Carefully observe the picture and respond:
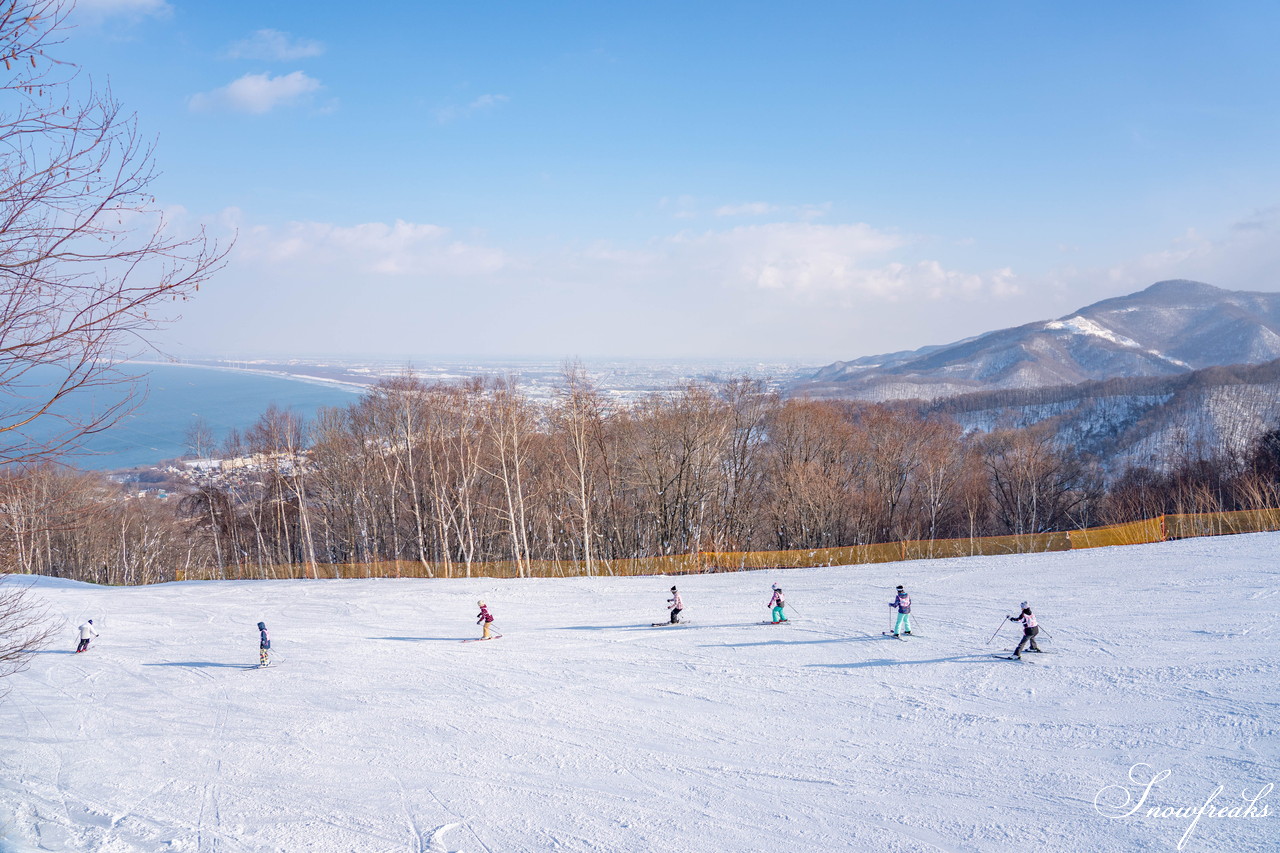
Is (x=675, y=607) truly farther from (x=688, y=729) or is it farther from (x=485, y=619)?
(x=688, y=729)

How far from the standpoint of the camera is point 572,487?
43.4 metres

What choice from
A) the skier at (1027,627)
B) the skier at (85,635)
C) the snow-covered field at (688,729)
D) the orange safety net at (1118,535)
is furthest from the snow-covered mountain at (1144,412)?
the skier at (85,635)

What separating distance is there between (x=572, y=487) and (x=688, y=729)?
30.9 m

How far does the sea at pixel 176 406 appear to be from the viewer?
4867mm

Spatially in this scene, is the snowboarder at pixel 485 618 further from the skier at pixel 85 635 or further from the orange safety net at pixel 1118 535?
the orange safety net at pixel 1118 535

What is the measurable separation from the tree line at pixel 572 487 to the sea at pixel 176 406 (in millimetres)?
7180

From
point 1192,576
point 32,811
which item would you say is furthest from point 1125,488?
point 32,811

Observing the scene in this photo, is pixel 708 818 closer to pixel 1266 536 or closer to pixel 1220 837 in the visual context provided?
pixel 1220 837

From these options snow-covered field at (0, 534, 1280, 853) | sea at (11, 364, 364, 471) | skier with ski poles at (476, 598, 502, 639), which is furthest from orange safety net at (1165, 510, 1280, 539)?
sea at (11, 364, 364, 471)

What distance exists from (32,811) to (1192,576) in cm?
3069

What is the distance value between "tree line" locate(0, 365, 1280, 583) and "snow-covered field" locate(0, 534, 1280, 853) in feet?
58.7

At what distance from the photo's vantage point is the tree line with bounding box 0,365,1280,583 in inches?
1654

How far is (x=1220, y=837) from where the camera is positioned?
28.3 ft

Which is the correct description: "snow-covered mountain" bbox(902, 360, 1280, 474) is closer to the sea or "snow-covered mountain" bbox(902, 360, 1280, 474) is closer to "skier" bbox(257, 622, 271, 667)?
"skier" bbox(257, 622, 271, 667)
